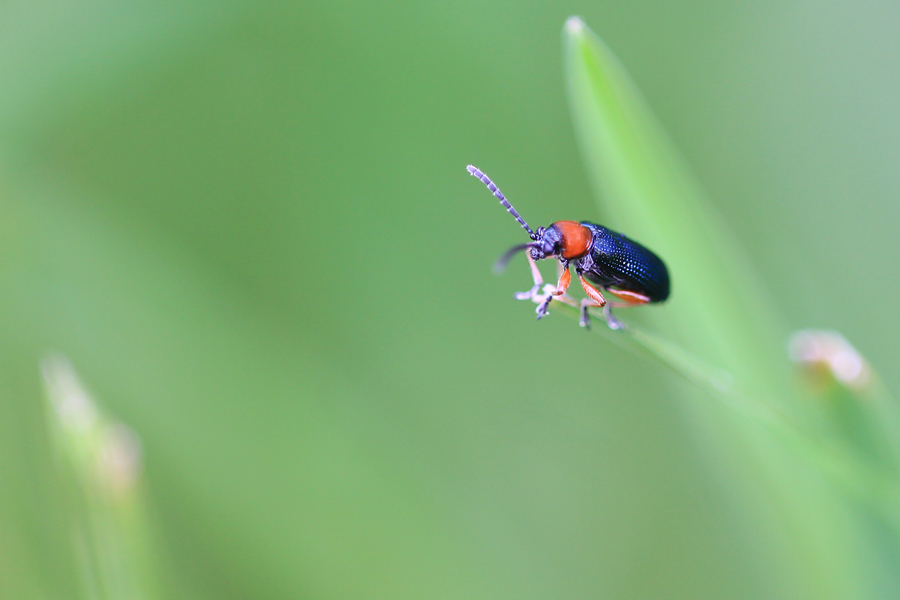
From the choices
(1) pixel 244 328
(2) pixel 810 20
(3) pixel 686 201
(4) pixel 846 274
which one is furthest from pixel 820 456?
(2) pixel 810 20

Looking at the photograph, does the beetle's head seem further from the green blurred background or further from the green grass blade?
the green blurred background

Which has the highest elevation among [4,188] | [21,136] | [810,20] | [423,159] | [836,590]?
[810,20]

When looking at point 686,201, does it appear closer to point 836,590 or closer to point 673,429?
point 836,590

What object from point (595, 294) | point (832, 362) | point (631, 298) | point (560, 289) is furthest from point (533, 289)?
point (832, 362)

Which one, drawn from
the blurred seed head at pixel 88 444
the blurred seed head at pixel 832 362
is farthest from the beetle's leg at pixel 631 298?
Answer: the blurred seed head at pixel 88 444

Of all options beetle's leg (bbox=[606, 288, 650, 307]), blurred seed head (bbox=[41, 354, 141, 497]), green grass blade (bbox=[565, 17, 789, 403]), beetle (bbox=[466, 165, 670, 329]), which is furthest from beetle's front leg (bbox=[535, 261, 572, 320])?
blurred seed head (bbox=[41, 354, 141, 497])

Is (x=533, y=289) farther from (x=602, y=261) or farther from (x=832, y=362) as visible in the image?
(x=832, y=362)

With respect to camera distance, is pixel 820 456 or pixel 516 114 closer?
pixel 820 456

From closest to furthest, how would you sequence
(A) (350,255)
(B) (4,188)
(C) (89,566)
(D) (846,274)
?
(C) (89,566), (B) (4,188), (D) (846,274), (A) (350,255)
